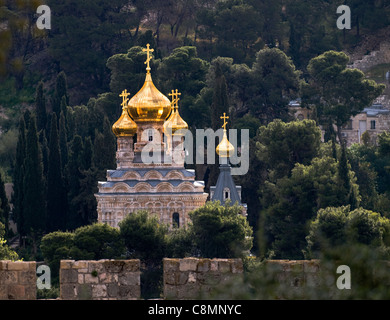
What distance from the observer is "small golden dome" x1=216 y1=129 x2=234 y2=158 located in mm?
67188

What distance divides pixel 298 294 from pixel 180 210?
155 ft

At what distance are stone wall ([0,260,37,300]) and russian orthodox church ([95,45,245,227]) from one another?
4327cm

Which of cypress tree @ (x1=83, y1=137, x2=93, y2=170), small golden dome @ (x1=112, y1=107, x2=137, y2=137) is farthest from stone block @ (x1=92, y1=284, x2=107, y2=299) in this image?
cypress tree @ (x1=83, y1=137, x2=93, y2=170)

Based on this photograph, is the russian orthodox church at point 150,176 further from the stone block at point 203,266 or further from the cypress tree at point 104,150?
the stone block at point 203,266

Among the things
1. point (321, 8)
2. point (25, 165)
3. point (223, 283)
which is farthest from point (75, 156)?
point (223, 283)

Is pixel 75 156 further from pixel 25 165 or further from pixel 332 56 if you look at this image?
pixel 332 56

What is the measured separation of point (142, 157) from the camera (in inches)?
2499

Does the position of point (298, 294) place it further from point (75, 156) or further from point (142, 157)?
point (75, 156)

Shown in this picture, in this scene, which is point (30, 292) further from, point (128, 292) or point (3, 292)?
point (128, 292)

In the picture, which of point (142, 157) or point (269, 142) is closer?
point (142, 157)

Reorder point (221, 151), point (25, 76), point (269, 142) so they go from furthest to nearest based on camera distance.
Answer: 1. point (25, 76)
2. point (269, 142)
3. point (221, 151)

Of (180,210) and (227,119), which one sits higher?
(227,119)
